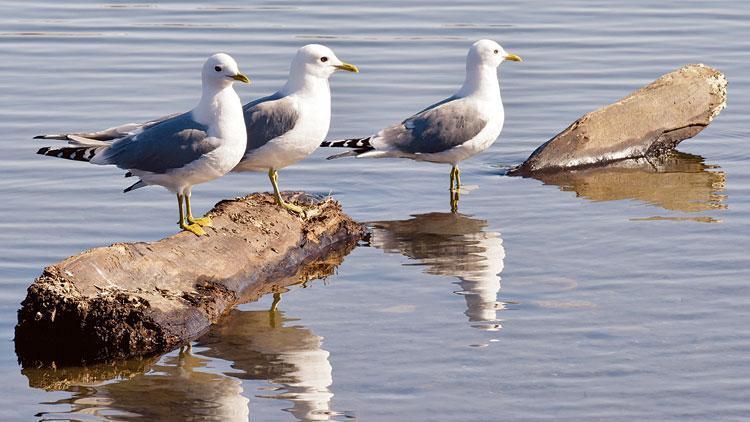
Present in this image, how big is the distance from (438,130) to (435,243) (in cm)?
169

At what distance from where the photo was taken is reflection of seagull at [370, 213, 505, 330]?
9.34m

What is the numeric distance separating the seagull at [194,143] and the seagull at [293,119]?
2.65 feet

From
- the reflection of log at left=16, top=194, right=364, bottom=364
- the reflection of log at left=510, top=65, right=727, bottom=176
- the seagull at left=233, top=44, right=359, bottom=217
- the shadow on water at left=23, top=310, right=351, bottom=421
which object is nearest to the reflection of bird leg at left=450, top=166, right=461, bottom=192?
the reflection of log at left=510, top=65, right=727, bottom=176

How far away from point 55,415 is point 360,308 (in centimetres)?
244

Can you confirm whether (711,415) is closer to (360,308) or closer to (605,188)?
(360,308)

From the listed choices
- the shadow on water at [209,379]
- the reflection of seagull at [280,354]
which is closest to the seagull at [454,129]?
the reflection of seagull at [280,354]

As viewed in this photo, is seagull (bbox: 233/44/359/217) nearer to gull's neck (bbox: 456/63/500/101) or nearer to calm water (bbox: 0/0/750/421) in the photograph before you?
calm water (bbox: 0/0/750/421)

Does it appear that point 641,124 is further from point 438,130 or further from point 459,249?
point 459,249

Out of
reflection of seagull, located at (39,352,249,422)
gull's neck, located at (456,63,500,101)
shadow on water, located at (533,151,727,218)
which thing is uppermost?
gull's neck, located at (456,63,500,101)

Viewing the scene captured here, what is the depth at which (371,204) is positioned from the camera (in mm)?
12023

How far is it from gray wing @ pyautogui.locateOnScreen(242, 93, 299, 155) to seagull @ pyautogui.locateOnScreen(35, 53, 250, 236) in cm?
80

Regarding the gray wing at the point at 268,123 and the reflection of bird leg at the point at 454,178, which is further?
the reflection of bird leg at the point at 454,178

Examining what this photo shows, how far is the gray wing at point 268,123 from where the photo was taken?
10430 mm

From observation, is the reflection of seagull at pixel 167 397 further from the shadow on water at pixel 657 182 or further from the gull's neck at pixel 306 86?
the shadow on water at pixel 657 182
